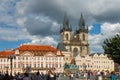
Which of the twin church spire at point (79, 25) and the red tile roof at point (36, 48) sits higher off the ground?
the twin church spire at point (79, 25)

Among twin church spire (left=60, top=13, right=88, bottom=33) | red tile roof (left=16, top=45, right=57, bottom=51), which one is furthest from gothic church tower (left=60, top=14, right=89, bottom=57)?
red tile roof (left=16, top=45, right=57, bottom=51)

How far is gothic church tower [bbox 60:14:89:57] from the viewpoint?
536 feet

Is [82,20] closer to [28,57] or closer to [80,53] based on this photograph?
[80,53]

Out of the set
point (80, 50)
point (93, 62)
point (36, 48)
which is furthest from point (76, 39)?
point (36, 48)

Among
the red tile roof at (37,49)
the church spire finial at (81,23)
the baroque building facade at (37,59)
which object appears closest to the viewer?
the baroque building facade at (37,59)

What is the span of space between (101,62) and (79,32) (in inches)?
814

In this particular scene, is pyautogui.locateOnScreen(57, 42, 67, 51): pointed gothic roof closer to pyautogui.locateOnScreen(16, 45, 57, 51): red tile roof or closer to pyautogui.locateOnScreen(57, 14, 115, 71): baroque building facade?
pyautogui.locateOnScreen(57, 14, 115, 71): baroque building facade

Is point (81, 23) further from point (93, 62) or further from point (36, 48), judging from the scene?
point (36, 48)

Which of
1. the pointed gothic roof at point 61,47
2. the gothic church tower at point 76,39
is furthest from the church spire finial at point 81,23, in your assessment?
the pointed gothic roof at point 61,47

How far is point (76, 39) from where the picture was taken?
168 meters

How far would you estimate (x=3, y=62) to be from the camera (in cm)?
12538

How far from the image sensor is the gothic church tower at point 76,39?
163250mm

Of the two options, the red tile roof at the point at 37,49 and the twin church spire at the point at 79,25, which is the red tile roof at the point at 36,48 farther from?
the twin church spire at the point at 79,25

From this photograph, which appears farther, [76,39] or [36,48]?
[76,39]
